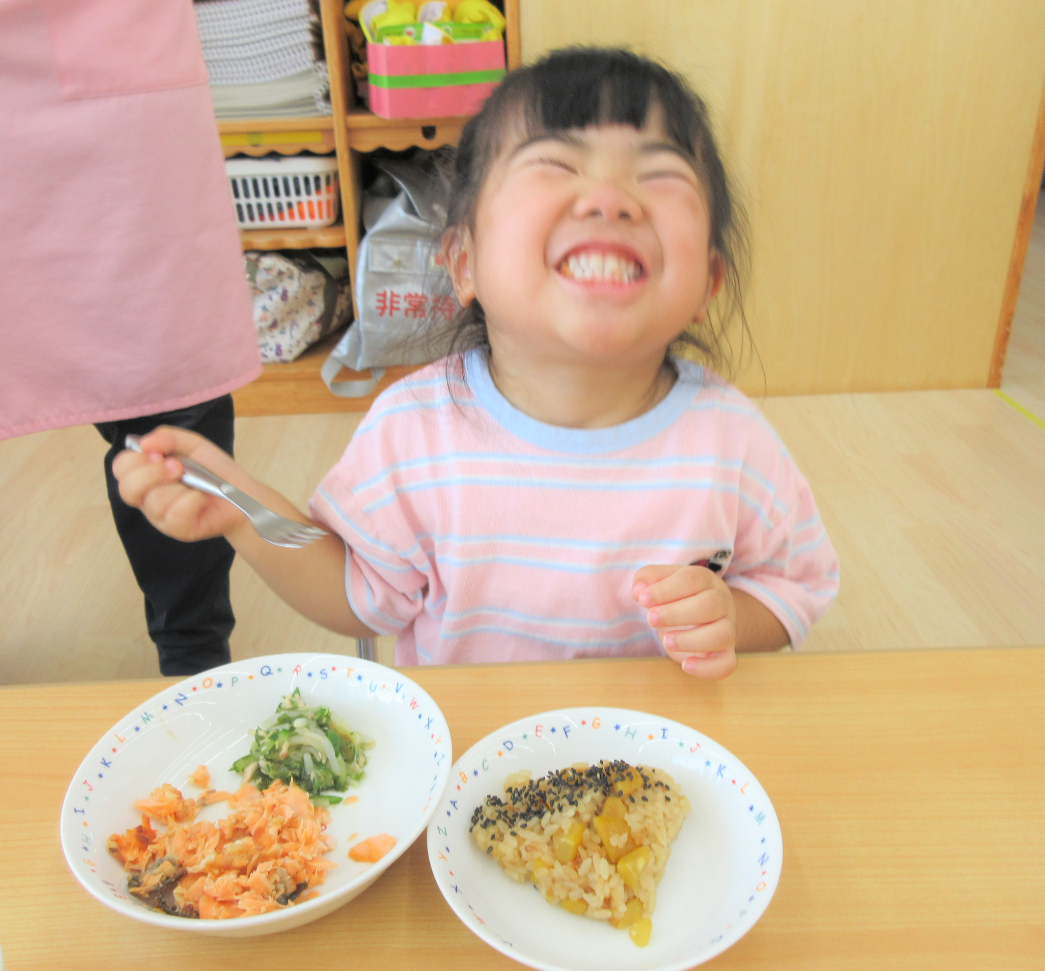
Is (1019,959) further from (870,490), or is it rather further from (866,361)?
(866,361)

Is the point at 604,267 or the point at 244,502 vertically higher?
the point at 604,267

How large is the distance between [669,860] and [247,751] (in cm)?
28

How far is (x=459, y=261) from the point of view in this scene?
2.90 ft

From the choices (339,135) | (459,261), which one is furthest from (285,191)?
(459,261)

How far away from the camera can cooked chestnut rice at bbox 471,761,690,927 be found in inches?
18.4

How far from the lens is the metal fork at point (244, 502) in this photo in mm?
668

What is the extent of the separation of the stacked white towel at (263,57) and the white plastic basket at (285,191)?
0.40 ft

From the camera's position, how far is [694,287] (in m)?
0.74

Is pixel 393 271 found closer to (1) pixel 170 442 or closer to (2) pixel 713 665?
(1) pixel 170 442

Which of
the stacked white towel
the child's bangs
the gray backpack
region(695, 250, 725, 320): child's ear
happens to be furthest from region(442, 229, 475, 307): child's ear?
the stacked white towel

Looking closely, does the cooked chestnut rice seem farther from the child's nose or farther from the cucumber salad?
the child's nose

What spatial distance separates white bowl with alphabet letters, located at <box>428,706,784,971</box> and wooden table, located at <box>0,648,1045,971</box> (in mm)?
22

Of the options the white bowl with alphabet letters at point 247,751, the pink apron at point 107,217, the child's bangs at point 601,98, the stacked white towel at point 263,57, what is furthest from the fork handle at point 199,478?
the stacked white towel at point 263,57

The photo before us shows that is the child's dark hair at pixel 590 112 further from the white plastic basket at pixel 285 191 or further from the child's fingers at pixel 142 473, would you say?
the white plastic basket at pixel 285 191
